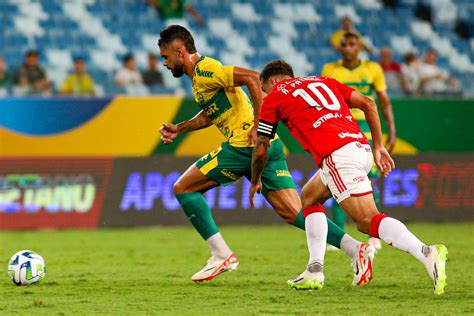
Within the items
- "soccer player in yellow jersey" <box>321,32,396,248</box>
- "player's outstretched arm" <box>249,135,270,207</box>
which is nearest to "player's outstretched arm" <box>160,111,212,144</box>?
"player's outstretched arm" <box>249,135,270,207</box>

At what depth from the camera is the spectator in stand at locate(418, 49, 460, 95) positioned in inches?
687

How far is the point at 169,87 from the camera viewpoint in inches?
637

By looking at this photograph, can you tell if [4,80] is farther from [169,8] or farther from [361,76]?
[361,76]

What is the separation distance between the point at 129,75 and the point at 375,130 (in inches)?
351

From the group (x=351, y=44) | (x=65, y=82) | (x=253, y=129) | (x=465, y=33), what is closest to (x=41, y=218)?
(x=65, y=82)

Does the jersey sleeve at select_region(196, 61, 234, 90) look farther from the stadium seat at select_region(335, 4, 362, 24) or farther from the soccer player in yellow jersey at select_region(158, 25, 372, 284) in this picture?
the stadium seat at select_region(335, 4, 362, 24)

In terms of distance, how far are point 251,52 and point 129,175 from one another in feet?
17.5

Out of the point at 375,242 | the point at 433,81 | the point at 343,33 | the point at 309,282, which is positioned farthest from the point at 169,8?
the point at 309,282

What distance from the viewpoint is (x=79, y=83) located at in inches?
611

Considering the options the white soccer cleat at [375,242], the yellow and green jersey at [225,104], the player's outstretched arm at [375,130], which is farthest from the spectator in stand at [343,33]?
the player's outstretched arm at [375,130]

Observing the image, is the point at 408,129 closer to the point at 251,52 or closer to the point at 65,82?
the point at 251,52

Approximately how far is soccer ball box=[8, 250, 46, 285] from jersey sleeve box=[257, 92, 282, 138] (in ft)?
7.25

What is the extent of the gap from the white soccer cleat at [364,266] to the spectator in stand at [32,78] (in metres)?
8.15

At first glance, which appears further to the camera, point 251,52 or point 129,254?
point 251,52
